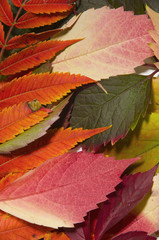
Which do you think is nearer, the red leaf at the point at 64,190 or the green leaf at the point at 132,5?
the red leaf at the point at 64,190

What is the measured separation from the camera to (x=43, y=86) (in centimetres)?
40

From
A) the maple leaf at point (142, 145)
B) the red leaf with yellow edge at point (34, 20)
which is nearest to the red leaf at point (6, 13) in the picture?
the red leaf with yellow edge at point (34, 20)

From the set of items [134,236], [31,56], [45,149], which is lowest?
[134,236]

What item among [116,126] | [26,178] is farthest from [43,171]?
[116,126]

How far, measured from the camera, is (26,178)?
1.26 feet

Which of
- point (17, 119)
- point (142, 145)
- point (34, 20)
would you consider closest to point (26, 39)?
point (34, 20)

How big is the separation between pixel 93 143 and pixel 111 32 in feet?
0.53

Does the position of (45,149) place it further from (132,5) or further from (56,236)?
(132,5)

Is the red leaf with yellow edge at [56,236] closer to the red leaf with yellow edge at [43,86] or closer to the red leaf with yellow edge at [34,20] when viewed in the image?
the red leaf with yellow edge at [43,86]

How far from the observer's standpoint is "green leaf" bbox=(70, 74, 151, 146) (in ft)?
1.44

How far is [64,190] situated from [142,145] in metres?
0.15

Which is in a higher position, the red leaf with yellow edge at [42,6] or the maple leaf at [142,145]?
the red leaf with yellow edge at [42,6]

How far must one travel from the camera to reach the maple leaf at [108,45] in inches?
16.6

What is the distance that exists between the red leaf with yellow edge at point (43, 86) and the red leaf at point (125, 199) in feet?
0.48
